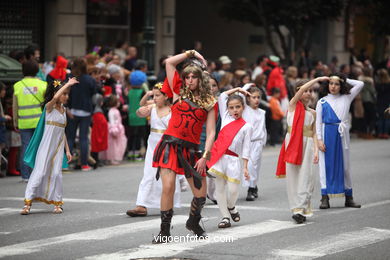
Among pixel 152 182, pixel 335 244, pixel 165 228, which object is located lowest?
pixel 335 244

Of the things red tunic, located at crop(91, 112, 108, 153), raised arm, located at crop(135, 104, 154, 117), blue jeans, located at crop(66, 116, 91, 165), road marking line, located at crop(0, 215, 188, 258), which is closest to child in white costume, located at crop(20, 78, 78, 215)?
raised arm, located at crop(135, 104, 154, 117)

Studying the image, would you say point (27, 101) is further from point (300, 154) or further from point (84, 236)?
point (300, 154)

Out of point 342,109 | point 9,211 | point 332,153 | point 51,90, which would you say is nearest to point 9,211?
point 9,211

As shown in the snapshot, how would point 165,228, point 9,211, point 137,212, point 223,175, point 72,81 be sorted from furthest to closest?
point 9,211
point 72,81
point 137,212
point 223,175
point 165,228

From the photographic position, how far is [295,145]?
1055 cm

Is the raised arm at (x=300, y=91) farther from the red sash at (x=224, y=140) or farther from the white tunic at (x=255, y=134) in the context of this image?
the white tunic at (x=255, y=134)

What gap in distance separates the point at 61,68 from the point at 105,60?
2423 mm

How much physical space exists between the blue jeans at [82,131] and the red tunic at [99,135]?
17.8 inches

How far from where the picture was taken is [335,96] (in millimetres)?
11578

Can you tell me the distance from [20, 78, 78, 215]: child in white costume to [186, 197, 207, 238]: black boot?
8.51 ft

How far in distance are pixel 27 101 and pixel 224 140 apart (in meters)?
4.79

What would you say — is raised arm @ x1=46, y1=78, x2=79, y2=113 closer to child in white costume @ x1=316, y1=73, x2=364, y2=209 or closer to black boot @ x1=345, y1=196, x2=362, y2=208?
child in white costume @ x1=316, y1=73, x2=364, y2=209

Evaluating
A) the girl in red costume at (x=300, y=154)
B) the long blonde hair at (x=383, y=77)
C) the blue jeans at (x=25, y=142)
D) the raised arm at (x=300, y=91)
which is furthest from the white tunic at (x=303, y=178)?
the long blonde hair at (x=383, y=77)

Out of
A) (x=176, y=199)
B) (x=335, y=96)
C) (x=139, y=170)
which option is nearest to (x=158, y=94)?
(x=176, y=199)
